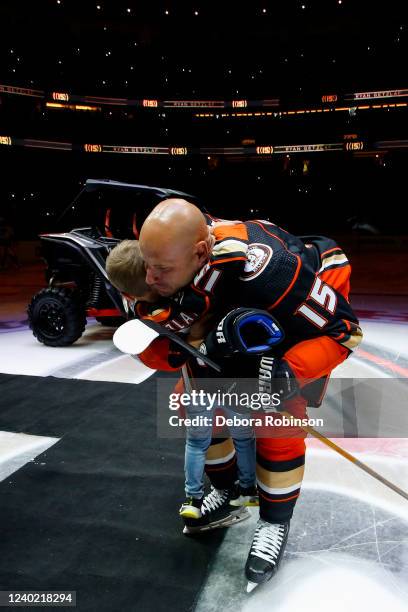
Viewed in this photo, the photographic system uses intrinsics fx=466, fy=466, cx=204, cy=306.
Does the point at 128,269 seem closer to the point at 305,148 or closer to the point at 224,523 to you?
the point at 224,523

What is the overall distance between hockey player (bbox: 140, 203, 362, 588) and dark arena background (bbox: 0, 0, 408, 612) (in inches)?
8.1

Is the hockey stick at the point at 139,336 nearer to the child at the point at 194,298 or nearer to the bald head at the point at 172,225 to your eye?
the child at the point at 194,298

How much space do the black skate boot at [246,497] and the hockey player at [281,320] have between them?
0.27m

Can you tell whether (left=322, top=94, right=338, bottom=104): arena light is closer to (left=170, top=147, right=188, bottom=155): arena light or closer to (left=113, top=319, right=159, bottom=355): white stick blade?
(left=170, top=147, right=188, bottom=155): arena light

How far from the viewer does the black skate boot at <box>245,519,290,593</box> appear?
1471mm

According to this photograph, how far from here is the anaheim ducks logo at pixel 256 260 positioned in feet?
4.34

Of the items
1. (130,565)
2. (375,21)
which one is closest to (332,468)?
(130,565)

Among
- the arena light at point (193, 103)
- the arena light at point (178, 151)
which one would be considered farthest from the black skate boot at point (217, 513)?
the arena light at point (193, 103)

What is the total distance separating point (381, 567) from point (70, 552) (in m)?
1.05

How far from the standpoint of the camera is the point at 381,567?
1.55m

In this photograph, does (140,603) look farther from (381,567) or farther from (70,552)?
(381,567)

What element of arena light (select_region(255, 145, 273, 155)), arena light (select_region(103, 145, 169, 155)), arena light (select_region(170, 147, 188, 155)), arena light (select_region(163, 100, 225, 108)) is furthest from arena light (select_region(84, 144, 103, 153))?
arena light (select_region(255, 145, 273, 155))

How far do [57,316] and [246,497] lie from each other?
2.78 m

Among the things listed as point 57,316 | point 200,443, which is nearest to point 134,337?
point 200,443
